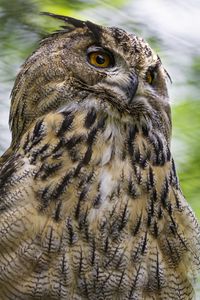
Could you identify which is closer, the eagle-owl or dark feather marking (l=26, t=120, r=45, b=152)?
the eagle-owl

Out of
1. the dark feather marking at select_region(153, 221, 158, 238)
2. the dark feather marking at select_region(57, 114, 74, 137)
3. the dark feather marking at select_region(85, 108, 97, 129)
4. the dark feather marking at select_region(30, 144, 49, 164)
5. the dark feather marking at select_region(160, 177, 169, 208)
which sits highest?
the dark feather marking at select_region(85, 108, 97, 129)

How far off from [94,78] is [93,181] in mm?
338

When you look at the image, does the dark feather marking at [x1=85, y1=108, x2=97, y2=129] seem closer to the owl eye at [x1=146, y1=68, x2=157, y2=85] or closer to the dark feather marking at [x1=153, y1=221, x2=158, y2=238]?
the owl eye at [x1=146, y1=68, x2=157, y2=85]

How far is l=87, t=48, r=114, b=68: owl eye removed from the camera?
378cm

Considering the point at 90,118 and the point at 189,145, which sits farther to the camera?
the point at 189,145

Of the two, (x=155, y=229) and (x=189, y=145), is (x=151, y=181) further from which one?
(x=189, y=145)

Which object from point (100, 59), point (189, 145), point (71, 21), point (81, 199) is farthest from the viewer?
point (189, 145)

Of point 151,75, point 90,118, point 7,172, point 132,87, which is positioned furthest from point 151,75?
point 7,172

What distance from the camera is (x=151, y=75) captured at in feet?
12.6

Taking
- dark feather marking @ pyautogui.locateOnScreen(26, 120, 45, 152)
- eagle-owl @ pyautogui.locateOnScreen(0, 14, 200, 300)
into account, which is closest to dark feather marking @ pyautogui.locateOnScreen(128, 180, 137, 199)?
eagle-owl @ pyautogui.locateOnScreen(0, 14, 200, 300)

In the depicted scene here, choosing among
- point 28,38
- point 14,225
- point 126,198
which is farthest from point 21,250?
point 28,38

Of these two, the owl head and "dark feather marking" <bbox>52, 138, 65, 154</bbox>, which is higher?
the owl head

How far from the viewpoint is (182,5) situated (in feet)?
A: 15.1

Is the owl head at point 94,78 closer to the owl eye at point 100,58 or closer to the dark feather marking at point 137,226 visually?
the owl eye at point 100,58
